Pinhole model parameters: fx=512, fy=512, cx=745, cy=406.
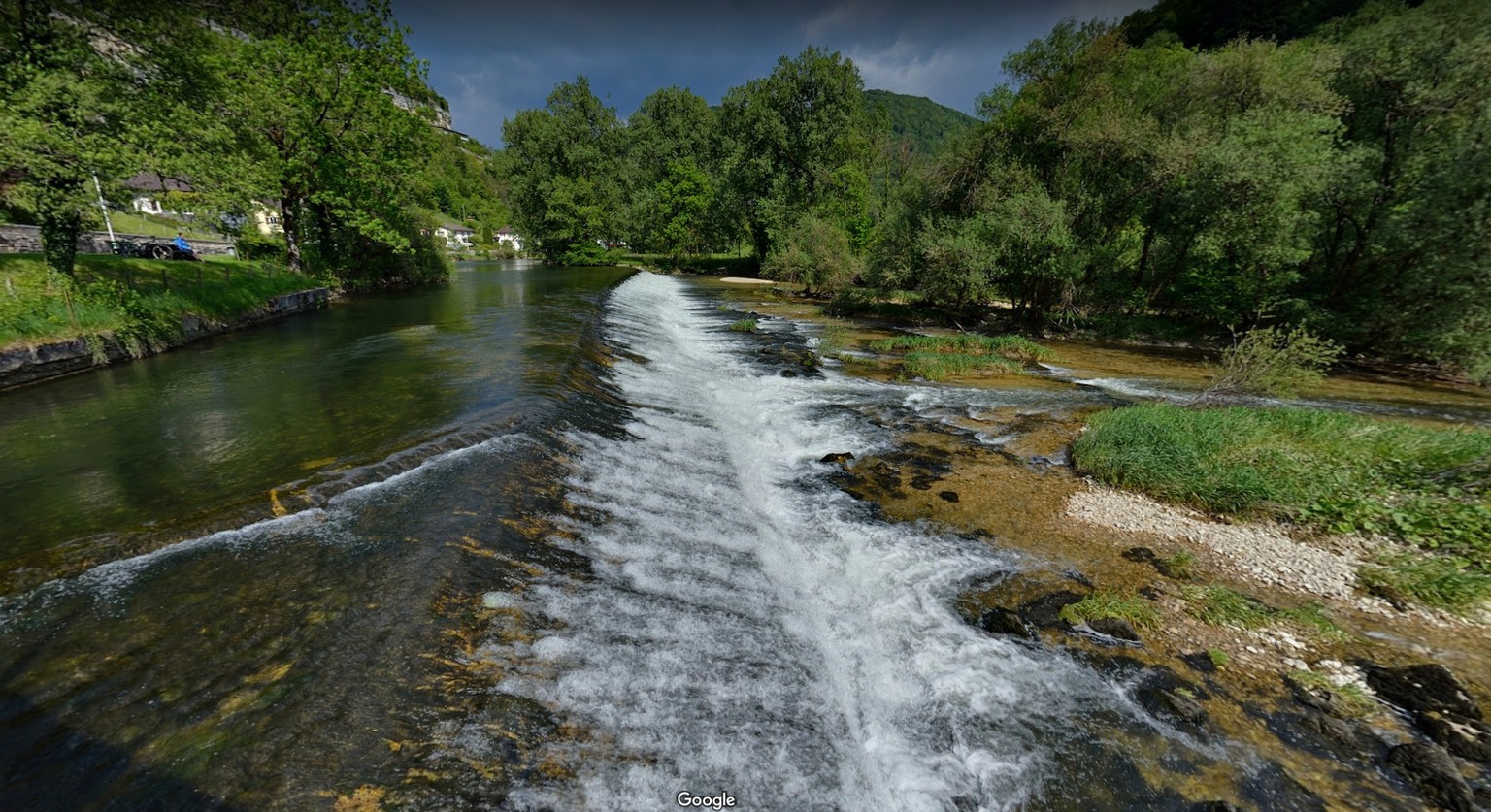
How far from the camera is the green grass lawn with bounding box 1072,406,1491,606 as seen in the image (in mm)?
6828

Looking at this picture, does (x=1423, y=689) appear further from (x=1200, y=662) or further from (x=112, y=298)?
(x=112, y=298)

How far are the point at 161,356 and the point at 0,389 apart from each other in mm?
3851

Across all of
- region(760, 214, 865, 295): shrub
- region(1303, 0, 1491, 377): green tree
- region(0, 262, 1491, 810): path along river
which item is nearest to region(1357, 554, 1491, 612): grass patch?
region(0, 262, 1491, 810): path along river

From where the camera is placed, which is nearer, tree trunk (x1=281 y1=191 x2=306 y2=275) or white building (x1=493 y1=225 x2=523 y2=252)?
tree trunk (x1=281 y1=191 x2=306 y2=275)

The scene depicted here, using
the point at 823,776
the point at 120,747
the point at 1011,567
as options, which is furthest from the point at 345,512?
the point at 1011,567

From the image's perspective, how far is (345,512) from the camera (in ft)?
21.4

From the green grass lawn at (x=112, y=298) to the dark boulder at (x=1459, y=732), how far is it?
25.1 meters

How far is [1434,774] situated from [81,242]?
50560mm

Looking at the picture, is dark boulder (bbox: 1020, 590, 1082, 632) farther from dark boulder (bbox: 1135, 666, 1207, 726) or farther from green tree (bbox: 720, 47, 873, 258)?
green tree (bbox: 720, 47, 873, 258)

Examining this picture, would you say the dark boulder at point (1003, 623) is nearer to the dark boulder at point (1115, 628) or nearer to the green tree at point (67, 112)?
the dark boulder at point (1115, 628)

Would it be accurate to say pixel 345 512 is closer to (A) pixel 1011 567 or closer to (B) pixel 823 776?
(B) pixel 823 776

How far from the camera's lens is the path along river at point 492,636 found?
379 cm

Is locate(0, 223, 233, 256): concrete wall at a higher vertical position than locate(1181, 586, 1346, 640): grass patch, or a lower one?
higher

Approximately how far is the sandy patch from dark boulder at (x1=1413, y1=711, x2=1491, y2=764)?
198 cm
